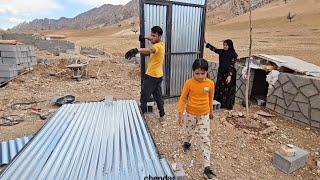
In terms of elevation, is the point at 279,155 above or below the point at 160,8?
below

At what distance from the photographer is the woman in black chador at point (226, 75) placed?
552 cm

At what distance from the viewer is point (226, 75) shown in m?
5.70

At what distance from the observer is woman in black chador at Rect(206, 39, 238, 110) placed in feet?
18.1

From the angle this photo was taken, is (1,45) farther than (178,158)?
Yes

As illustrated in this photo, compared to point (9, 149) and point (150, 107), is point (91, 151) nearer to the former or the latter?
point (9, 149)

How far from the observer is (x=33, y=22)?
14925 cm

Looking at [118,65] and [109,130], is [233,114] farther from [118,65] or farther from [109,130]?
[118,65]

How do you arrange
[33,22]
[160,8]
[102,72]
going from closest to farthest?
[160,8], [102,72], [33,22]

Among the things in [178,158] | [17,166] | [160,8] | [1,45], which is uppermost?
[160,8]

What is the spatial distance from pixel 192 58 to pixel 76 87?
3.97 meters

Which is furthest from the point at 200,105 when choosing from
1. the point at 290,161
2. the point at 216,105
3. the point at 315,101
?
the point at 315,101

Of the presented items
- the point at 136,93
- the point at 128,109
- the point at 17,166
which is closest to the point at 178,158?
the point at 128,109

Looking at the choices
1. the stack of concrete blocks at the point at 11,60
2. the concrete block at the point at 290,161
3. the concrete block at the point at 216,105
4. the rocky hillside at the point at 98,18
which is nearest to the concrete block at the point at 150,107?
the concrete block at the point at 216,105

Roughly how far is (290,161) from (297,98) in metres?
2.08
